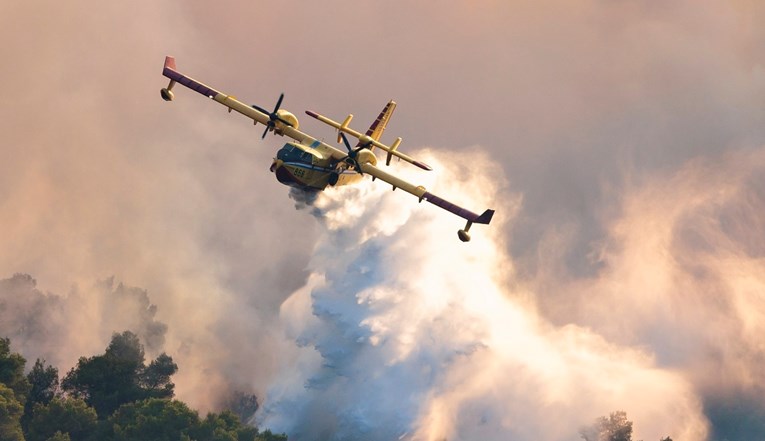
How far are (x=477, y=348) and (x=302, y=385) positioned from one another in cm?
1521

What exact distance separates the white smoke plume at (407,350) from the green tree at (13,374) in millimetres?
19567

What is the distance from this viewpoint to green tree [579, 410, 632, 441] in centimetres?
11894

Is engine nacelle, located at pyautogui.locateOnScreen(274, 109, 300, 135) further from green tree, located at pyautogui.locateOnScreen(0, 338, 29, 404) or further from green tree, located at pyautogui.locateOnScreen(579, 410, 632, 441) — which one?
green tree, located at pyautogui.locateOnScreen(579, 410, 632, 441)

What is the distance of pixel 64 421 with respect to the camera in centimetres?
10962

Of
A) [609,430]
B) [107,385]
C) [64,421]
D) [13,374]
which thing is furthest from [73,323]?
[609,430]

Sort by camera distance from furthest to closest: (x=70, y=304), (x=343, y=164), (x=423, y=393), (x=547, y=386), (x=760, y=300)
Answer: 1. (x=70, y=304)
2. (x=760, y=300)
3. (x=547, y=386)
4. (x=423, y=393)
5. (x=343, y=164)

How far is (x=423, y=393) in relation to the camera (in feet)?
370

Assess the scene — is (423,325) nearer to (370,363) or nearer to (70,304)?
(370,363)

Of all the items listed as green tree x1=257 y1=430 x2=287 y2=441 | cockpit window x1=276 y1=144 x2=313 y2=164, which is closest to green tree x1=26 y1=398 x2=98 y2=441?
green tree x1=257 y1=430 x2=287 y2=441

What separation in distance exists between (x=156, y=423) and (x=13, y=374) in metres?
16.2

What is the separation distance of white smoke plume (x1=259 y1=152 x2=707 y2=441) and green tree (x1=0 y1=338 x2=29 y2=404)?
770 inches

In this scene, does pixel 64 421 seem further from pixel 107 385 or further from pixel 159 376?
pixel 159 376

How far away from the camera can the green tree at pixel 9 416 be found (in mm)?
104438

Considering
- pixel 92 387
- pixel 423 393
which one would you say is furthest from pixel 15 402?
pixel 423 393
